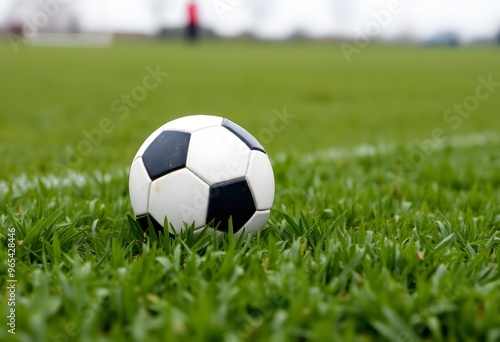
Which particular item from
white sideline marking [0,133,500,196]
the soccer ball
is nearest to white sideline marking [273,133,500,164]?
white sideline marking [0,133,500,196]

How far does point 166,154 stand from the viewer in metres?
2.41

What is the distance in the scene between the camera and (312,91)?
1277cm

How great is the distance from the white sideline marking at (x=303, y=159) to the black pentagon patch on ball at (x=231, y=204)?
1.41 meters

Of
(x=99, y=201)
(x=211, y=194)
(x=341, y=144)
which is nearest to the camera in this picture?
(x=211, y=194)

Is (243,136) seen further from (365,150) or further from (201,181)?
(365,150)

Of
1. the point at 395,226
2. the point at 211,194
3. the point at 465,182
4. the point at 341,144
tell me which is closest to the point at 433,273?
the point at 395,226

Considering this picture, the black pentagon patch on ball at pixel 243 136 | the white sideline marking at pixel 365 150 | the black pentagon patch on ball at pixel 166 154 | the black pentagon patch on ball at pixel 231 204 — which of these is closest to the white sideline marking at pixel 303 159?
the white sideline marking at pixel 365 150

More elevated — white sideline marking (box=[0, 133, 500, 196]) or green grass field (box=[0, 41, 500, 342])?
green grass field (box=[0, 41, 500, 342])

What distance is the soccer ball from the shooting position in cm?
233

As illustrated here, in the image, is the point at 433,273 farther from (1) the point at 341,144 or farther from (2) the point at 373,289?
(1) the point at 341,144

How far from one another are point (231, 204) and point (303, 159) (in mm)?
2560

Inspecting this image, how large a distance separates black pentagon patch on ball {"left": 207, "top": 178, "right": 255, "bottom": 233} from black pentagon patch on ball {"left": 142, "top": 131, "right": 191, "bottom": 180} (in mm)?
186

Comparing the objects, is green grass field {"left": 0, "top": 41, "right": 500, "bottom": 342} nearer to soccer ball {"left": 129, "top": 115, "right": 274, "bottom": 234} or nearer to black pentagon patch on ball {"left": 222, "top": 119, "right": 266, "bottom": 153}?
soccer ball {"left": 129, "top": 115, "right": 274, "bottom": 234}

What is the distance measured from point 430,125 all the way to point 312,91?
4924 mm
